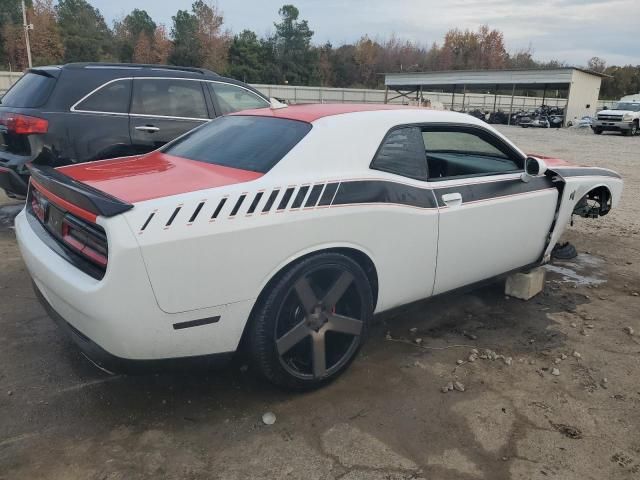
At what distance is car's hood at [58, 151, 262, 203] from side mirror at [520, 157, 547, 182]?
2.13 m

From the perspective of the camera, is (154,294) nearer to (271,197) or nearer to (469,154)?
(271,197)

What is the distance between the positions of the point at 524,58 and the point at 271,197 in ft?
383

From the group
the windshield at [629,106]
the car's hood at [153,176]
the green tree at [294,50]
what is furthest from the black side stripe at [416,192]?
the green tree at [294,50]

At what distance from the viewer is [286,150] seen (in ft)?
9.37

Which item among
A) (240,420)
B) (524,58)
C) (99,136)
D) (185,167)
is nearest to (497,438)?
(240,420)

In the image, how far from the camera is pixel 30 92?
17.8ft

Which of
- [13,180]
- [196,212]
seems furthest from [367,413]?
[13,180]

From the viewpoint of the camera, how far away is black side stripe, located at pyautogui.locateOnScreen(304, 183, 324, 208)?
2.67 metres

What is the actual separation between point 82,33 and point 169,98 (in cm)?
7319

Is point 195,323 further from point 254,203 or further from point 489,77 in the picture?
point 489,77

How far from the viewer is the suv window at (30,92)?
5.29m

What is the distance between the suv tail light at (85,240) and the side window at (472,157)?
6.85 ft

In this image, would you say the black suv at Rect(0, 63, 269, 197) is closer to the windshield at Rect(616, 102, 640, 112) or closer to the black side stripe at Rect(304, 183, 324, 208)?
the black side stripe at Rect(304, 183, 324, 208)

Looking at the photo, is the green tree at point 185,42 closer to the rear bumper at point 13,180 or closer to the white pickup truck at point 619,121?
the white pickup truck at point 619,121
